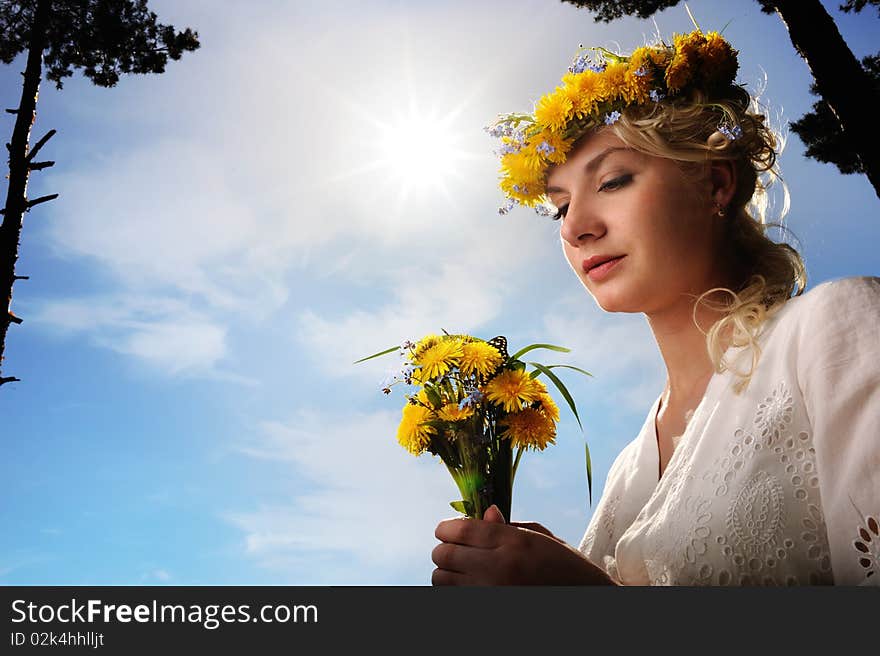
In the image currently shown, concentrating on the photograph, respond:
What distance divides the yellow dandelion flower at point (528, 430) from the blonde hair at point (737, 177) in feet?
1.91

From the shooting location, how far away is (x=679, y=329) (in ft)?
7.72

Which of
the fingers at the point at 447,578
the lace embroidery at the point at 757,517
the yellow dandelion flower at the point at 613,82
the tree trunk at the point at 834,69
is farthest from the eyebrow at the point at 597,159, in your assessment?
the tree trunk at the point at 834,69

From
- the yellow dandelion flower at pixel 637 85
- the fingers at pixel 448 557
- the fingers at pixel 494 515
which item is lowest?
the fingers at pixel 448 557

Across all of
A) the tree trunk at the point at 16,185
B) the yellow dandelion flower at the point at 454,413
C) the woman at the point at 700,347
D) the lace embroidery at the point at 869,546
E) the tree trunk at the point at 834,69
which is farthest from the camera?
the tree trunk at the point at 16,185

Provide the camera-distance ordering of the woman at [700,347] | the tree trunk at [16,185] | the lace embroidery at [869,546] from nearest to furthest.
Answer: the lace embroidery at [869,546], the woman at [700,347], the tree trunk at [16,185]

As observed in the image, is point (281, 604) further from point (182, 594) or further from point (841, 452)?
point (841, 452)

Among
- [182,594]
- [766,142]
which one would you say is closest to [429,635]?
[182,594]

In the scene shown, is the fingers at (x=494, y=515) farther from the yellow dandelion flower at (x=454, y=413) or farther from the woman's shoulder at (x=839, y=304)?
the woman's shoulder at (x=839, y=304)

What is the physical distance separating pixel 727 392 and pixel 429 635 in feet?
3.77

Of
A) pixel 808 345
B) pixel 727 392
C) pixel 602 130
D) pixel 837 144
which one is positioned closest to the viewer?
pixel 808 345

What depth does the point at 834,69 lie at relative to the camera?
516 cm

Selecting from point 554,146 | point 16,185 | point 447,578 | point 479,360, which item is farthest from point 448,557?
point 16,185

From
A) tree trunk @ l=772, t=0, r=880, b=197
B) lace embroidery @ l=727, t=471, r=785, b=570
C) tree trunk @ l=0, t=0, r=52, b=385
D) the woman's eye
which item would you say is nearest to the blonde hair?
the woman's eye

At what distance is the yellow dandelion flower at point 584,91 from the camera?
8.09 ft
